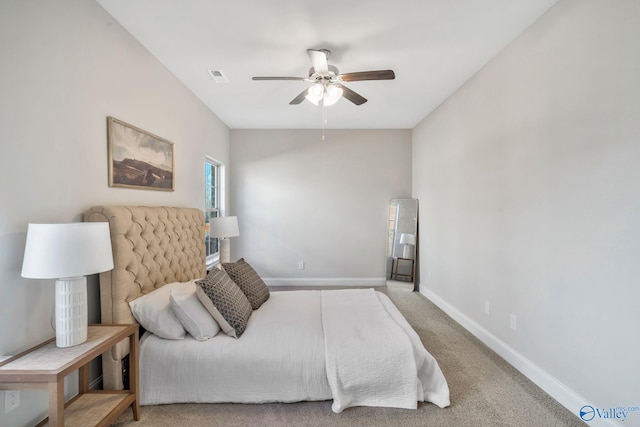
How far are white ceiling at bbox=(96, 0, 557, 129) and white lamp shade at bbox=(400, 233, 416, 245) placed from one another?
221 centimetres

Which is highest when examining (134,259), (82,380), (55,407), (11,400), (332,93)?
(332,93)

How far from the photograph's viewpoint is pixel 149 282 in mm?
2156

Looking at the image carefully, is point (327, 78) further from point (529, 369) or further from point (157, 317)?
point (529, 369)

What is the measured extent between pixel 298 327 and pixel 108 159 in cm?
181

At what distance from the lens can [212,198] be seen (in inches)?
177

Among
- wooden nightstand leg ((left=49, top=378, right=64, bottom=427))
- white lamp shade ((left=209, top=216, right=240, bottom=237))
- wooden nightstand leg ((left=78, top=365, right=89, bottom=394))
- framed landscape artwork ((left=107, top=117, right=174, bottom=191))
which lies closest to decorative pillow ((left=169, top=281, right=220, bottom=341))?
wooden nightstand leg ((left=78, top=365, right=89, bottom=394))

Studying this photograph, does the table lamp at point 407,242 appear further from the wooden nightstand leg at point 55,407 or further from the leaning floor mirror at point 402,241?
the wooden nightstand leg at point 55,407

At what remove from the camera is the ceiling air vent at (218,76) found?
A: 289 centimetres

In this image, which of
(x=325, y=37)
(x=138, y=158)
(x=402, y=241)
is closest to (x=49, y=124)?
(x=138, y=158)

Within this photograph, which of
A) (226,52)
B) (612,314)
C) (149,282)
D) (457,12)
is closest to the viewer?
(612,314)

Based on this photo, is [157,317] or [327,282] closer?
[157,317]

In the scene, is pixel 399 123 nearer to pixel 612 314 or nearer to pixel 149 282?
pixel 612 314

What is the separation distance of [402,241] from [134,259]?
387 cm

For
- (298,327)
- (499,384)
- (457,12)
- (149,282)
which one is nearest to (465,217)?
(499,384)
